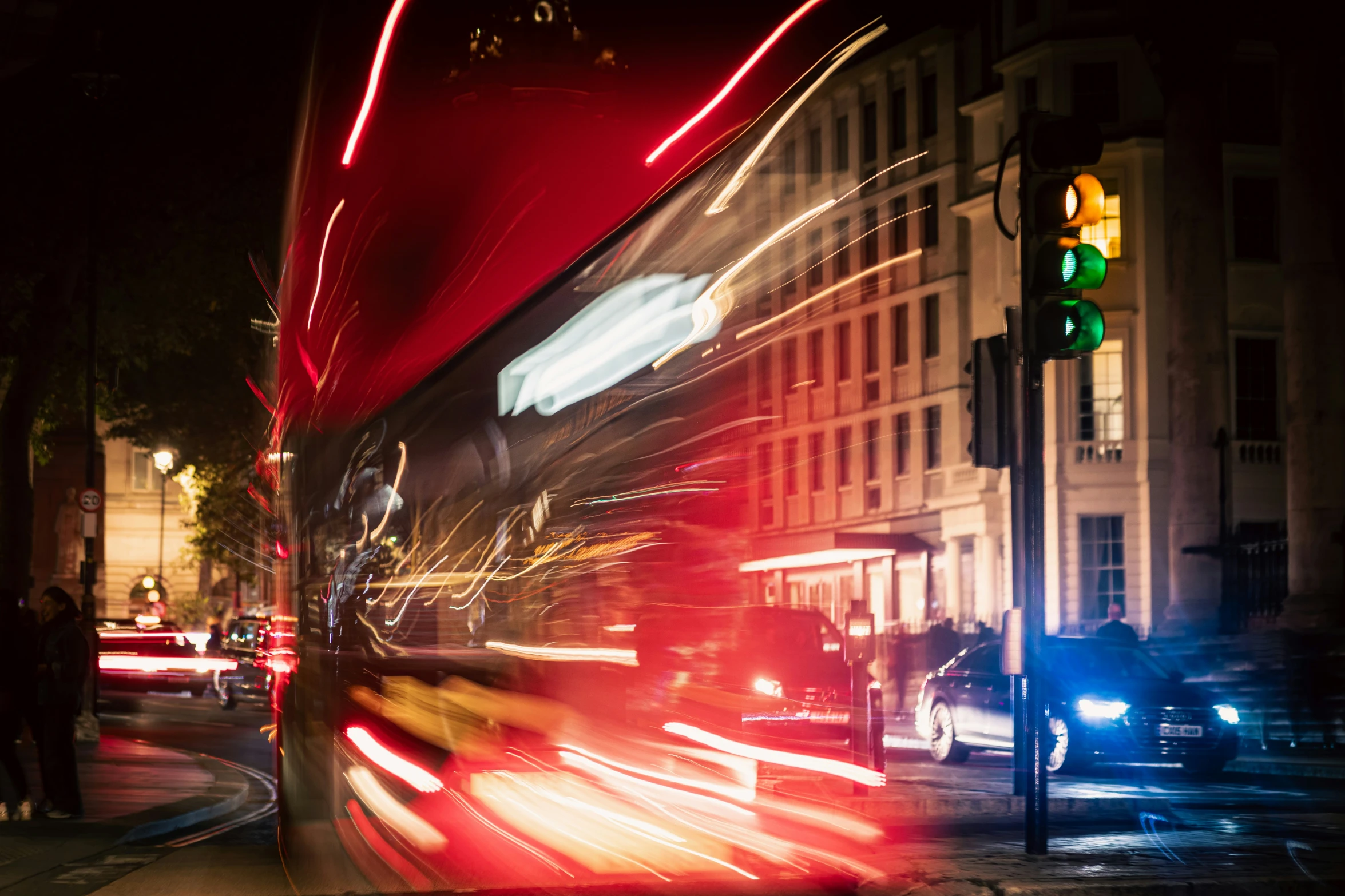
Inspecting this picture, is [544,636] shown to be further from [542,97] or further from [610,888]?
[542,97]

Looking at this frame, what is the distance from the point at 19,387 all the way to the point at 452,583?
19779 mm

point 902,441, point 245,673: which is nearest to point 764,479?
point 245,673

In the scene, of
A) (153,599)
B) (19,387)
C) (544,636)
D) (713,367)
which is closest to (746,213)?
(713,367)

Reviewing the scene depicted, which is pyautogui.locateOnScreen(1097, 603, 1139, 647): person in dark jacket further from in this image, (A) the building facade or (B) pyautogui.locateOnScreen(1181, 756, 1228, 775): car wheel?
(A) the building facade

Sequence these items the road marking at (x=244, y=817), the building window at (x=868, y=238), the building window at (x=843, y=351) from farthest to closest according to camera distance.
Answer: the road marking at (x=244, y=817) → the building window at (x=843, y=351) → the building window at (x=868, y=238)

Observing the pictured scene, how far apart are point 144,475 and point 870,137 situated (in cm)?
7711

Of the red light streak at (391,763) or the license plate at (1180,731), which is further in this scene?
the license plate at (1180,731)

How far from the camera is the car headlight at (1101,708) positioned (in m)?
18.4

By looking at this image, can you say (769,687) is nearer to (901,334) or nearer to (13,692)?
(13,692)

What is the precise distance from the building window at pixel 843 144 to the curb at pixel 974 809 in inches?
206

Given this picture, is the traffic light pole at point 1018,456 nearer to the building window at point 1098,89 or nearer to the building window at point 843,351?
the building window at point 843,351

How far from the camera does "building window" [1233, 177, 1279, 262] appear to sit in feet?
130

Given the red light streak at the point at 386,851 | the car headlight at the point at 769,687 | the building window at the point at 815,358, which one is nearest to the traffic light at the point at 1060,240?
the building window at the point at 815,358

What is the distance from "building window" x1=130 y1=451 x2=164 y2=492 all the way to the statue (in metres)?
4.80
